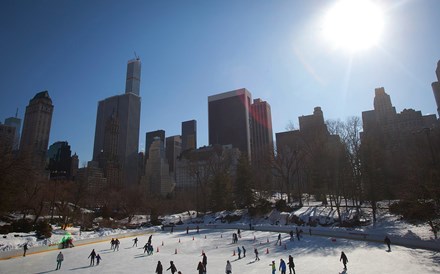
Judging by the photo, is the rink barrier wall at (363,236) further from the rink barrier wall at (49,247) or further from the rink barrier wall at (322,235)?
the rink barrier wall at (49,247)

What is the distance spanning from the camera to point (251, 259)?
80.4ft

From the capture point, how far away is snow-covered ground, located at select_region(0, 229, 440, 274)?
21.0 m

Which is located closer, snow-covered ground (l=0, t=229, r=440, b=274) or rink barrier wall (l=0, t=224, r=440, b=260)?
snow-covered ground (l=0, t=229, r=440, b=274)

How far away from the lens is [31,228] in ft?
139

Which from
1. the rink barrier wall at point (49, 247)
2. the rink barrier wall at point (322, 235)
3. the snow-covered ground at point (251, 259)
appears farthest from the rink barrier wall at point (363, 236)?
the rink barrier wall at point (49, 247)

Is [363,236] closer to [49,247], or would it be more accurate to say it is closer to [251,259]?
[251,259]

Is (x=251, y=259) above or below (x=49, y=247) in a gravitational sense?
below

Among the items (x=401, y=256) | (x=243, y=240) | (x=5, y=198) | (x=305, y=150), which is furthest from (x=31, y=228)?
(x=305, y=150)

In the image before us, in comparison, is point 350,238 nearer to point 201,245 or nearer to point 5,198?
point 201,245

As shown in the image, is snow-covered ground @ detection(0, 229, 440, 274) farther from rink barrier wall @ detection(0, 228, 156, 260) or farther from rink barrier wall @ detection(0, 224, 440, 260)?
rink barrier wall @ detection(0, 224, 440, 260)

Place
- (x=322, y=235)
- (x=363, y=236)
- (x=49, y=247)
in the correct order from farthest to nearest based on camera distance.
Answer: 1. (x=322, y=235)
2. (x=363, y=236)
3. (x=49, y=247)

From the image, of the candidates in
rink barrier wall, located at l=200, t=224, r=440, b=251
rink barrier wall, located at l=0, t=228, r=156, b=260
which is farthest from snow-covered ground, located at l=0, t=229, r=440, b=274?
rink barrier wall, located at l=200, t=224, r=440, b=251

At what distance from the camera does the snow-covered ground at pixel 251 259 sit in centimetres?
2100

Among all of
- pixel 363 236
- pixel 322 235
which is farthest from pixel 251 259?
pixel 322 235
